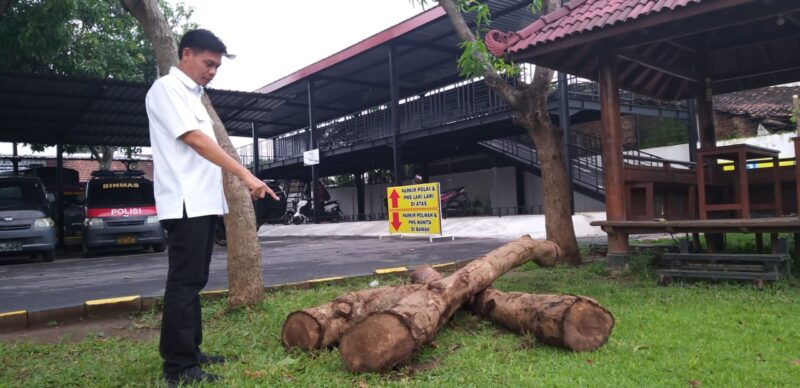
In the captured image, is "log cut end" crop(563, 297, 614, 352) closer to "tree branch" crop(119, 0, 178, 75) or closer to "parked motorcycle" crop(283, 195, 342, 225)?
"tree branch" crop(119, 0, 178, 75)

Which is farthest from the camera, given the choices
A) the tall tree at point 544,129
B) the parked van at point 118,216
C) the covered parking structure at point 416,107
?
the covered parking structure at point 416,107

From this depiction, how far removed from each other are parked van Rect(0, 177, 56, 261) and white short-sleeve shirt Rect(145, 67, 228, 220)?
990 centimetres

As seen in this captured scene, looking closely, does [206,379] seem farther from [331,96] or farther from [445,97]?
[331,96]

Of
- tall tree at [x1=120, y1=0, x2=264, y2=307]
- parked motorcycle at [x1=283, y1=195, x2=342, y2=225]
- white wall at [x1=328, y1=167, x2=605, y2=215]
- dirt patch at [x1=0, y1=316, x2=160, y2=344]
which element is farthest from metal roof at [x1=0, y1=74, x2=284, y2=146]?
dirt patch at [x1=0, y1=316, x2=160, y2=344]

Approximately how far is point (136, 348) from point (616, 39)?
589cm

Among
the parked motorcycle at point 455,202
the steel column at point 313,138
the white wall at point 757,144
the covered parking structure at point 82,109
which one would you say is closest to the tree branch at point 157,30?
the covered parking structure at point 82,109

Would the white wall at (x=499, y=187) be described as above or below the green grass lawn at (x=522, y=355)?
above

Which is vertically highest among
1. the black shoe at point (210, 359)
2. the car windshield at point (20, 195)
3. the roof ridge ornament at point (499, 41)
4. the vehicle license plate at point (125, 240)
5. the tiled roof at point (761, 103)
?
the tiled roof at point (761, 103)

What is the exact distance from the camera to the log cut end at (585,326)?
344 centimetres

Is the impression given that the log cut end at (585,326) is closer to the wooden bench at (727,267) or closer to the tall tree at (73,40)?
the wooden bench at (727,267)

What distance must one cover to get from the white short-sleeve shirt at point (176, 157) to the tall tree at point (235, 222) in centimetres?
192

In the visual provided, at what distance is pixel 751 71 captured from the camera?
805 centimetres

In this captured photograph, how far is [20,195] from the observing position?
38.6 feet

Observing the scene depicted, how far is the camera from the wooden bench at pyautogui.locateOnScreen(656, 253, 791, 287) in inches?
207
